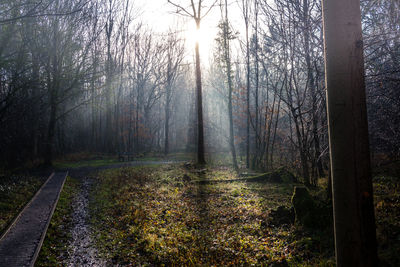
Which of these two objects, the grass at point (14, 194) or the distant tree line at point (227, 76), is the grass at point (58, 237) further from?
the distant tree line at point (227, 76)

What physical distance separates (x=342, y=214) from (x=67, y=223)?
6.78 metres

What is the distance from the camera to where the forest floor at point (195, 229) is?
454 cm

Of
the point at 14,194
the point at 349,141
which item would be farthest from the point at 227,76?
the point at 349,141

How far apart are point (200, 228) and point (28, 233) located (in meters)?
3.71

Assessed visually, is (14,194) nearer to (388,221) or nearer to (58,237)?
(58,237)

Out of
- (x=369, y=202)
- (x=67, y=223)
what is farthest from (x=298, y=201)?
(x=67, y=223)

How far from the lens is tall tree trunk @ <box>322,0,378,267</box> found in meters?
2.21

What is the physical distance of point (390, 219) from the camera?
446cm

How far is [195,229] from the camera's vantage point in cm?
627

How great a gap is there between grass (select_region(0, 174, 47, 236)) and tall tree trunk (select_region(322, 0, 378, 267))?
6.90 meters

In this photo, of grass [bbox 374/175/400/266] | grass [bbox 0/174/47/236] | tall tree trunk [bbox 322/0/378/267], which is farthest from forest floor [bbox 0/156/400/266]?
tall tree trunk [bbox 322/0/378/267]

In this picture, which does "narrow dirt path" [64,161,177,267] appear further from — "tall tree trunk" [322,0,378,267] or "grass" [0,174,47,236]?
"tall tree trunk" [322,0,378,267]

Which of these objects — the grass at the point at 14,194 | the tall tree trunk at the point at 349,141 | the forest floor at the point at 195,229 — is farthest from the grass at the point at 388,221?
the grass at the point at 14,194

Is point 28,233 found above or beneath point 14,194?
beneath
